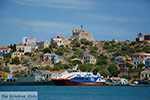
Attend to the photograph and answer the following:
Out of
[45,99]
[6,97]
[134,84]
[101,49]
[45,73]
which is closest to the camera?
[6,97]

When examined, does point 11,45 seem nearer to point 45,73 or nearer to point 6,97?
point 45,73

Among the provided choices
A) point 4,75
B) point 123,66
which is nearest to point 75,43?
point 123,66

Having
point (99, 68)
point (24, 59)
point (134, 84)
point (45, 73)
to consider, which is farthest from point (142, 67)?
point (24, 59)

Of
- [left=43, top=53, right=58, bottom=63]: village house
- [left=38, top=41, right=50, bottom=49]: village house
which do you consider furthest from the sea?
→ [left=38, top=41, right=50, bottom=49]: village house

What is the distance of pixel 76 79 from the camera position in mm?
110875

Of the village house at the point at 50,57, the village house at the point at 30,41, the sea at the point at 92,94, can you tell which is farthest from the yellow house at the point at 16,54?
the sea at the point at 92,94

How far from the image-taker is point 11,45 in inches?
6964

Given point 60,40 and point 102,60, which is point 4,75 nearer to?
point 102,60

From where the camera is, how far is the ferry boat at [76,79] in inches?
4292

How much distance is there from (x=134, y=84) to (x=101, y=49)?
63298mm

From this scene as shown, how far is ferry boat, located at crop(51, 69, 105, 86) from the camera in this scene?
109019 millimetres

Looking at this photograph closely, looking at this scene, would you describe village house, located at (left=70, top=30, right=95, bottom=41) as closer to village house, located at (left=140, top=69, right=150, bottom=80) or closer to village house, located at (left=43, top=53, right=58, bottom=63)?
village house, located at (left=43, top=53, right=58, bottom=63)

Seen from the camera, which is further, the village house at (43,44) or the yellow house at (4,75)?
the village house at (43,44)

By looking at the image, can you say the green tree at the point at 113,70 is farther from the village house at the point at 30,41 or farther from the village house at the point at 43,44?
the village house at the point at 30,41
